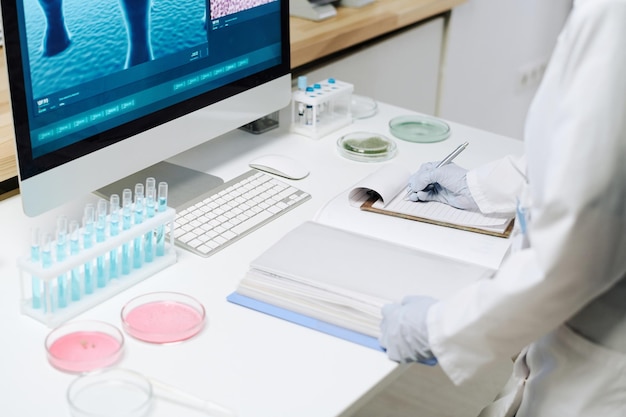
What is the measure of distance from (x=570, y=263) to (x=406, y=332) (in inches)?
8.7

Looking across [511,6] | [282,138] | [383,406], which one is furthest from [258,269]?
[511,6]

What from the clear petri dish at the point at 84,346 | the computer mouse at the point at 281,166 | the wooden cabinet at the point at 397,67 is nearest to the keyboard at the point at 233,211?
the computer mouse at the point at 281,166

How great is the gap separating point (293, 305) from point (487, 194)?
1.28 feet

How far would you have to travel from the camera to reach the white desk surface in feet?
3.14

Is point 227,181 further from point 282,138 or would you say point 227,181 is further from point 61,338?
point 61,338

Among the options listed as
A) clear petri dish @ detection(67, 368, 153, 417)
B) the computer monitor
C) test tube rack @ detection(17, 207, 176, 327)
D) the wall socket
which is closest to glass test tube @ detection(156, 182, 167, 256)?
test tube rack @ detection(17, 207, 176, 327)

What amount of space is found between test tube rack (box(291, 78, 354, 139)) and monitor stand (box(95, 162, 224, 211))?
0.26m

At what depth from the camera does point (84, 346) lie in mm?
1037

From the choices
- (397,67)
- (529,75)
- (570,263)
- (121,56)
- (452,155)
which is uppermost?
(121,56)

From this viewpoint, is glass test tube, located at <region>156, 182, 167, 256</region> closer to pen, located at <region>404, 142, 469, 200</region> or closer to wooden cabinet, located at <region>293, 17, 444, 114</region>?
pen, located at <region>404, 142, 469, 200</region>

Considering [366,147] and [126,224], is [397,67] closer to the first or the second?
[366,147]

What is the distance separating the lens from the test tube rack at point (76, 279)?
41.4 inches

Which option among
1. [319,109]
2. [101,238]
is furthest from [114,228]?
[319,109]

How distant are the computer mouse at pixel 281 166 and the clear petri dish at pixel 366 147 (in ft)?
0.38
